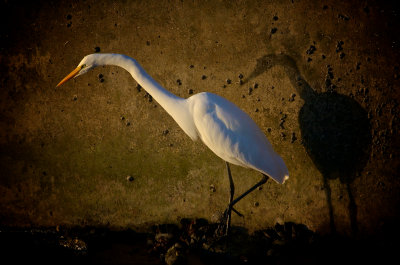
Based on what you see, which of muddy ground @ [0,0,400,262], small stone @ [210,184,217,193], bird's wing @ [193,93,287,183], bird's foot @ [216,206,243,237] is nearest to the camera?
bird's wing @ [193,93,287,183]

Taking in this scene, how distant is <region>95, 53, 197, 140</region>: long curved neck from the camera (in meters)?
1.52

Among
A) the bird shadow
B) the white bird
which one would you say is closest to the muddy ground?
the bird shadow

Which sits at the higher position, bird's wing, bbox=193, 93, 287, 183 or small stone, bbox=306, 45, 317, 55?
small stone, bbox=306, 45, 317, 55

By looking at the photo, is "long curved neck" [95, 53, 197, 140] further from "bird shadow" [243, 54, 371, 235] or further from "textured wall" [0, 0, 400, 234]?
"bird shadow" [243, 54, 371, 235]

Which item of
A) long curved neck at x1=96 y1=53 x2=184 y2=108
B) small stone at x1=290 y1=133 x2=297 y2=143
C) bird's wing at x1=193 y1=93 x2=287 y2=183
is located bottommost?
bird's wing at x1=193 y1=93 x2=287 y2=183

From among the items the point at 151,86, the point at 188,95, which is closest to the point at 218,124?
the point at 151,86

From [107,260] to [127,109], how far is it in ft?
3.84

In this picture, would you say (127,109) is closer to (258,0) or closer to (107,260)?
(107,260)

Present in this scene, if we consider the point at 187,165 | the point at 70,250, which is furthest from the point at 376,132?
the point at 70,250

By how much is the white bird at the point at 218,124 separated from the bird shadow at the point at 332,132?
49cm

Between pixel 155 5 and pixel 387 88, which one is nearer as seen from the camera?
pixel 387 88

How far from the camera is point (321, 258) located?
174 centimetres

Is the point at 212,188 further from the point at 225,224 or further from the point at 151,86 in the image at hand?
the point at 151,86

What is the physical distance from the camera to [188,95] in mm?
2035
